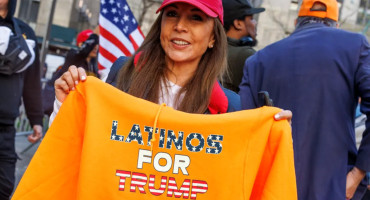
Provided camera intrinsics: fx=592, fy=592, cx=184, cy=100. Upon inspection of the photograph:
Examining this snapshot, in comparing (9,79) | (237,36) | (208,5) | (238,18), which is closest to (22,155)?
(9,79)

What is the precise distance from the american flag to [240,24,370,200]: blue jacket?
3.58 meters

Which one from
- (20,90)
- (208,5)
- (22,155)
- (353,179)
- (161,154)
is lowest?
(22,155)

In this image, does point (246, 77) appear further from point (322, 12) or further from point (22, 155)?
point (22, 155)

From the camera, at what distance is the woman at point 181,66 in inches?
102

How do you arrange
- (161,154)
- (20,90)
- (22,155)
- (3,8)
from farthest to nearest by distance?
1. (22,155)
2. (20,90)
3. (3,8)
4. (161,154)

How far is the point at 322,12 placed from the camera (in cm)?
408

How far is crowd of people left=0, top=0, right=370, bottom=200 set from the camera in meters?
2.62

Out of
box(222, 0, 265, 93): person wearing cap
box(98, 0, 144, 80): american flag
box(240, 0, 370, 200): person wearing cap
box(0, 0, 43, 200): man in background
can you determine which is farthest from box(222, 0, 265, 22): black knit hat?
box(98, 0, 144, 80): american flag

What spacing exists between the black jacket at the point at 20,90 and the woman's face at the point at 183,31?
7.96ft

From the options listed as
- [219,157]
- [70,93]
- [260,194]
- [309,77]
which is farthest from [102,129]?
[309,77]

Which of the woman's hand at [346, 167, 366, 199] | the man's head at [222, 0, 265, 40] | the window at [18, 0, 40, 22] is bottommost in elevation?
the window at [18, 0, 40, 22]

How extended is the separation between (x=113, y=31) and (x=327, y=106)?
13.3ft

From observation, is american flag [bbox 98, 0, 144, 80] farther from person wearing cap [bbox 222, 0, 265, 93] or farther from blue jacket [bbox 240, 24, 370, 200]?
blue jacket [bbox 240, 24, 370, 200]

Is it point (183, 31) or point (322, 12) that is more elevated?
point (322, 12)
